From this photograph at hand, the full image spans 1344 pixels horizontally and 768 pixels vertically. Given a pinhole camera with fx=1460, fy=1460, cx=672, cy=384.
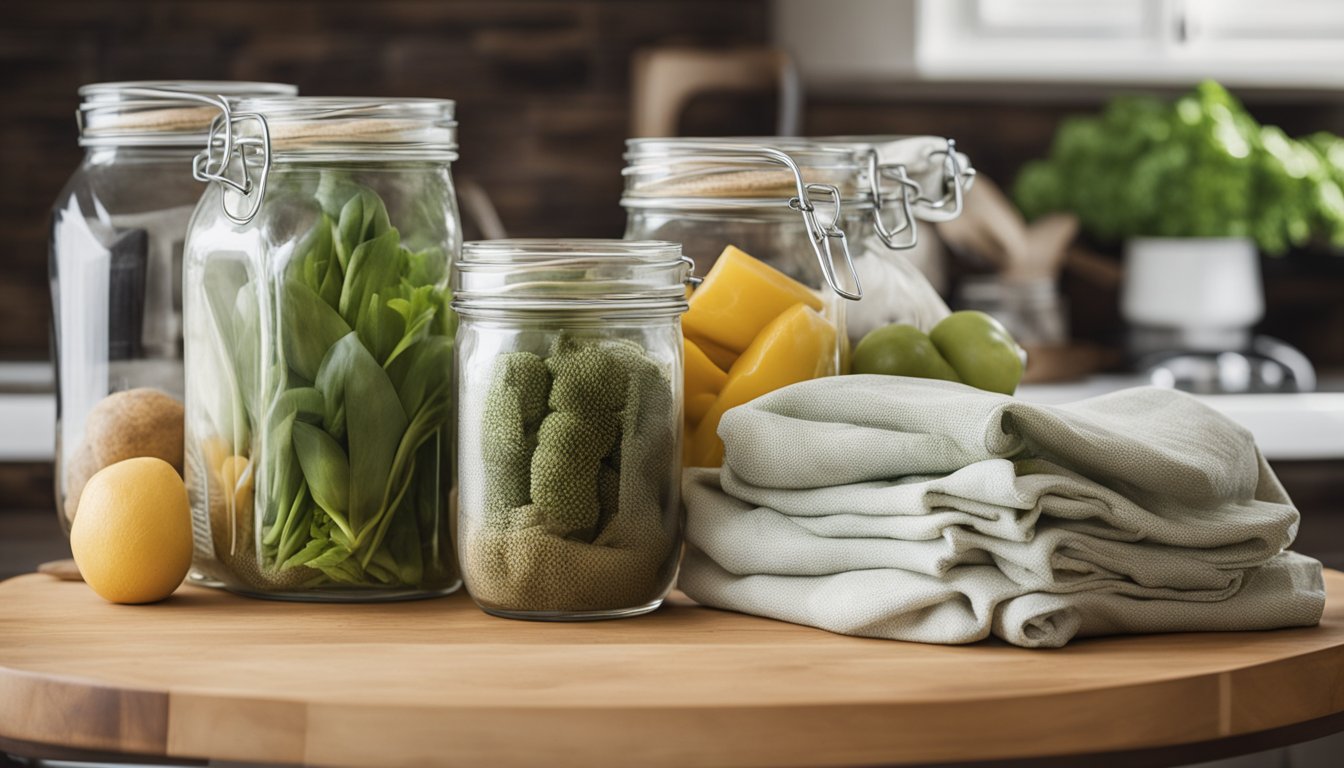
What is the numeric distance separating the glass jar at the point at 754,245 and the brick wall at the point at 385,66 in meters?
1.63

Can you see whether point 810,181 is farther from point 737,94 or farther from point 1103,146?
point 1103,146

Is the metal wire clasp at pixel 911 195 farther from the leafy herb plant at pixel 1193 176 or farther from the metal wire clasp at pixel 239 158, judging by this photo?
the leafy herb plant at pixel 1193 176

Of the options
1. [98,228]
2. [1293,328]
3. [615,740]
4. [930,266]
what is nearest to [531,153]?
[930,266]

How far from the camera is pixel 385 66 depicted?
2.41m

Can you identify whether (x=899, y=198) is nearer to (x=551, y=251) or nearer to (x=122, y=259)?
(x=551, y=251)

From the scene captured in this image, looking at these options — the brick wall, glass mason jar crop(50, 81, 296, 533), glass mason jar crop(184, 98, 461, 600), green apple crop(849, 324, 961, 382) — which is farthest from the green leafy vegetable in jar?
the brick wall

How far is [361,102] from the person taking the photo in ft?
2.42

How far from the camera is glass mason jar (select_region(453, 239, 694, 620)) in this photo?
0.66m

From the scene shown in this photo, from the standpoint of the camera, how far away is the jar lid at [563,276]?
671 millimetres

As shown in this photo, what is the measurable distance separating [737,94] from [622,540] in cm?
171

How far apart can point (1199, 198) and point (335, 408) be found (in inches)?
74.0

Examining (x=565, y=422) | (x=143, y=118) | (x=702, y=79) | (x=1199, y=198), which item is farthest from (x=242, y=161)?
(x=1199, y=198)

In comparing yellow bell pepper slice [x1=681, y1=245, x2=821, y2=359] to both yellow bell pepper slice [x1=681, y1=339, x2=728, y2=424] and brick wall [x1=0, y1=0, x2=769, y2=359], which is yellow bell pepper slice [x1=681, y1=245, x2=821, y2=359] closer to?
yellow bell pepper slice [x1=681, y1=339, x2=728, y2=424]

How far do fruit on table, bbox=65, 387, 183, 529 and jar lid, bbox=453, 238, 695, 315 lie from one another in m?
0.23
